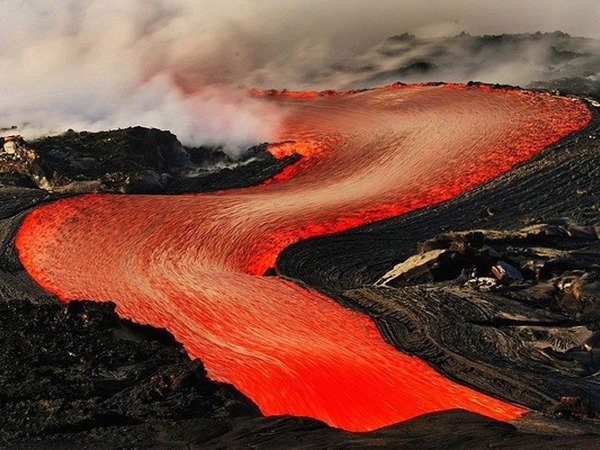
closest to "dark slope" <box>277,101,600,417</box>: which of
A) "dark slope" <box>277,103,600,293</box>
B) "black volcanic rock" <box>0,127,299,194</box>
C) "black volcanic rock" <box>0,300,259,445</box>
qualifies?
"dark slope" <box>277,103,600,293</box>

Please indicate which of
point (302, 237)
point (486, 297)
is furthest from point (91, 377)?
point (302, 237)

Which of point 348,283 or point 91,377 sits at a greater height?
point 348,283

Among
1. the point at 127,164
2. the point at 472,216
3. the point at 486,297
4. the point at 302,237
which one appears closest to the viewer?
the point at 486,297

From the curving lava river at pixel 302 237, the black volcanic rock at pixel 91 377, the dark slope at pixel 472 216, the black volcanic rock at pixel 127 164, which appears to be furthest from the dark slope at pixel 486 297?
the black volcanic rock at pixel 127 164

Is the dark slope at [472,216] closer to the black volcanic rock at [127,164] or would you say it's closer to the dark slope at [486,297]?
the dark slope at [486,297]

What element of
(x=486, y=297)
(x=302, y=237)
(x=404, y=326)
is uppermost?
(x=302, y=237)

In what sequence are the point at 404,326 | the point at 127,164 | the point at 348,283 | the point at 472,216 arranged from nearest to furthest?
the point at 404,326 < the point at 348,283 < the point at 472,216 < the point at 127,164

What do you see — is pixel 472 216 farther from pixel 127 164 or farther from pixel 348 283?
pixel 127 164

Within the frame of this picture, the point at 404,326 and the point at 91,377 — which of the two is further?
the point at 404,326
